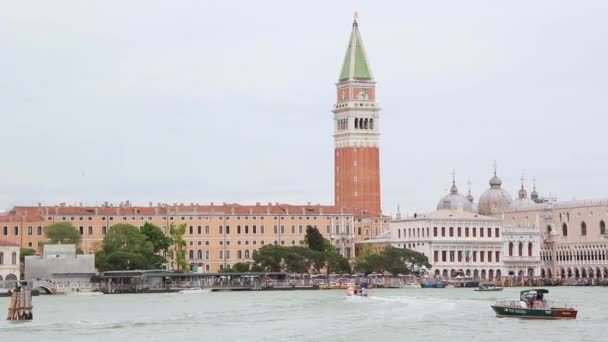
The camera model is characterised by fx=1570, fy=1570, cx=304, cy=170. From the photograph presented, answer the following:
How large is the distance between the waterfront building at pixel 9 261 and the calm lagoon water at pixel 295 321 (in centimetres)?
2036

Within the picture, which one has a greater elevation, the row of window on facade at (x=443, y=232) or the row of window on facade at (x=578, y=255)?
the row of window on facade at (x=443, y=232)

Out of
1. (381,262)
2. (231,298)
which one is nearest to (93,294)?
(231,298)

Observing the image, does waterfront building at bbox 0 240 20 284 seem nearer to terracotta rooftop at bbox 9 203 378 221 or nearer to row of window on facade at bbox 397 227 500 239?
terracotta rooftop at bbox 9 203 378 221

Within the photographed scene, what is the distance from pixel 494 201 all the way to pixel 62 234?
4012 centimetres

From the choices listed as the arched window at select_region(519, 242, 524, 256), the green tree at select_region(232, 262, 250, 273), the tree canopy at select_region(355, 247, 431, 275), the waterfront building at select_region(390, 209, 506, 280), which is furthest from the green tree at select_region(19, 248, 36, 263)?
the arched window at select_region(519, 242, 524, 256)

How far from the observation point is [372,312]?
64125 mm

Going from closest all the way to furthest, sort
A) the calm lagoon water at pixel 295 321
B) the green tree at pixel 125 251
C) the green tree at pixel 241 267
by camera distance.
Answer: the calm lagoon water at pixel 295 321, the green tree at pixel 125 251, the green tree at pixel 241 267

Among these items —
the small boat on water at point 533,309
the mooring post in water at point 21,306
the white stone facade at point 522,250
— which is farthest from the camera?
the white stone facade at point 522,250

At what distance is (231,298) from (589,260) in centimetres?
4634

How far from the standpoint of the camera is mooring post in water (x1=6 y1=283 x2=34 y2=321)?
58.8m

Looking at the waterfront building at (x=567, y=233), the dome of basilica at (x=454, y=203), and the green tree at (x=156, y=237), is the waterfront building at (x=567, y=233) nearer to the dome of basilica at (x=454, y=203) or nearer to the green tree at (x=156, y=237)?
the dome of basilica at (x=454, y=203)

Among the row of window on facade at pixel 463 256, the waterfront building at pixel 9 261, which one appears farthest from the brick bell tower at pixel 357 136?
the waterfront building at pixel 9 261

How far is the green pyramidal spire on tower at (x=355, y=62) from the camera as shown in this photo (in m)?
126

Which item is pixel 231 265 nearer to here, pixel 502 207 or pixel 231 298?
pixel 502 207
